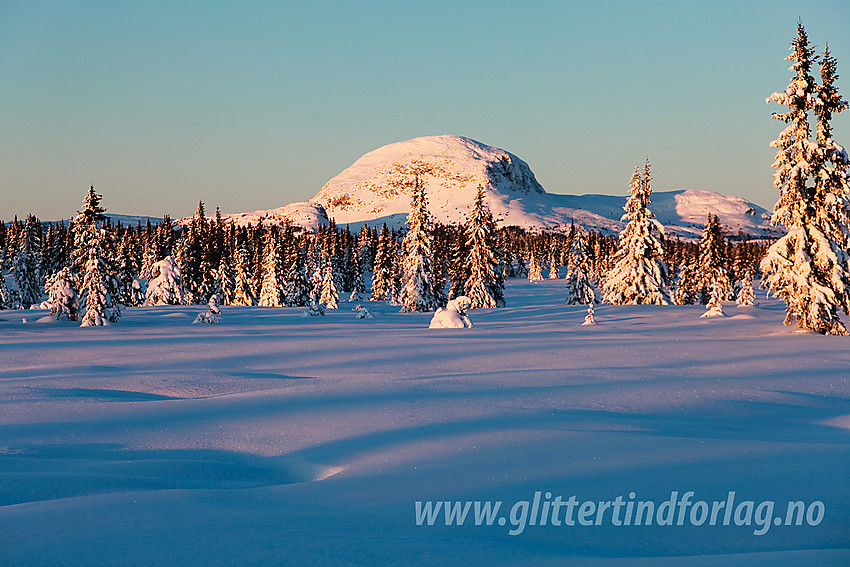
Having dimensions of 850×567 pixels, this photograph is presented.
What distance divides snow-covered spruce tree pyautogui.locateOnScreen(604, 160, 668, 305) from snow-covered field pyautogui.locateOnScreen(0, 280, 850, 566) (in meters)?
28.1

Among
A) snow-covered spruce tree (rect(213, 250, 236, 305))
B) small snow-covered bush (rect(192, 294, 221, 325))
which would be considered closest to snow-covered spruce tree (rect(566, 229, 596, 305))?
snow-covered spruce tree (rect(213, 250, 236, 305))

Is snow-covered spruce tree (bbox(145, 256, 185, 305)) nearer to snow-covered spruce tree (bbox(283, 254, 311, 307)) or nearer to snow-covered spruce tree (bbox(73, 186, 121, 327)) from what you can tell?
snow-covered spruce tree (bbox(283, 254, 311, 307))

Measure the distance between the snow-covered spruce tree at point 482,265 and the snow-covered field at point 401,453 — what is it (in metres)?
34.9

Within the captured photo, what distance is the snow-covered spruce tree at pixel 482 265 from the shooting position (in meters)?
51.2

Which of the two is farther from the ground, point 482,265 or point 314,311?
point 482,265

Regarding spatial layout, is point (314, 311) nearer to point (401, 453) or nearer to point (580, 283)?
point (401, 453)

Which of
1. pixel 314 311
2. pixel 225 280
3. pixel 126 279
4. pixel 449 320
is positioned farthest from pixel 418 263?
pixel 126 279

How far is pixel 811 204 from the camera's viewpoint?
904 inches

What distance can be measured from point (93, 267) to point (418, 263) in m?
24.1

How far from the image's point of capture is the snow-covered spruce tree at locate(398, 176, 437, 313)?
48.7m

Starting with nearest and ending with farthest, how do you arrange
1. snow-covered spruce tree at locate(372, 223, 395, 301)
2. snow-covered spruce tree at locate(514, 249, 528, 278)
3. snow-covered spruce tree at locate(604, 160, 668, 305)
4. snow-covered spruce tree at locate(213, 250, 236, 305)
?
snow-covered spruce tree at locate(604, 160, 668, 305) → snow-covered spruce tree at locate(213, 250, 236, 305) → snow-covered spruce tree at locate(372, 223, 395, 301) → snow-covered spruce tree at locate(514, 249, 528, 278)

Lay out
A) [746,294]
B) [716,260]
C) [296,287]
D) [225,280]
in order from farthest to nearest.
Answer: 1. [225,280]
2. [296,287]
3. [746,294]
4. [716,260]

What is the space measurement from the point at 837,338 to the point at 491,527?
69.8ft

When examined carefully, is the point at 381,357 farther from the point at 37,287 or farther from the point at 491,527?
the point at 37,287
